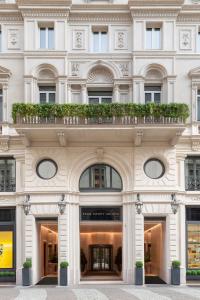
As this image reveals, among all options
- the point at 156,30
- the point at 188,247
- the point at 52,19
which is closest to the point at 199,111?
the point at 156,30

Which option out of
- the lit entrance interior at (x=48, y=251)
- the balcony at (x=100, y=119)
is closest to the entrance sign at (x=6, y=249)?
the lit entrance interior at (x=48, y=251)

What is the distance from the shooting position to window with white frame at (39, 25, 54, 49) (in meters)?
29.4

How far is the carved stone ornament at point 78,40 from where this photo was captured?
96.3 feet

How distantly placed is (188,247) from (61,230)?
7010mm

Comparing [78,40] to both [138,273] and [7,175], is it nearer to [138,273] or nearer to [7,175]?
[7,175]

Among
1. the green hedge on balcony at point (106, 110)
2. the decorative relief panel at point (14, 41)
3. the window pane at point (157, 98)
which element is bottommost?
the green hedge on balcony at point (106, 110)

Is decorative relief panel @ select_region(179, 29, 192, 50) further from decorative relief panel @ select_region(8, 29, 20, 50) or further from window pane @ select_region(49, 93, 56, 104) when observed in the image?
decorative relief panel @ select_region(8, 29, 20, 50)

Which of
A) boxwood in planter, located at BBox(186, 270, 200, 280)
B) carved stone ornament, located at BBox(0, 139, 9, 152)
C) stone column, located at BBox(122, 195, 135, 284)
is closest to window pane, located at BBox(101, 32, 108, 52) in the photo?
carved stone ornament, located at BBox(0, 139, 9, 152)

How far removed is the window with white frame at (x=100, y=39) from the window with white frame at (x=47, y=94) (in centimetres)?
331

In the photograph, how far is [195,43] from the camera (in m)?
29.5

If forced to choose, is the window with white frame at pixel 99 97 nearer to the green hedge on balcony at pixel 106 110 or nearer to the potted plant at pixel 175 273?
the green hedge on balcony at pixel 106 110

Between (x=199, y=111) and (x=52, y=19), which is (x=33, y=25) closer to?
(x=52, y=19)

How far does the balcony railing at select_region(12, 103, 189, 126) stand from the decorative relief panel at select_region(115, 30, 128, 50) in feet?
13.5

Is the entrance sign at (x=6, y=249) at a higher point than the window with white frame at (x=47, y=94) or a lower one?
lower
